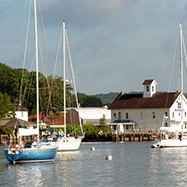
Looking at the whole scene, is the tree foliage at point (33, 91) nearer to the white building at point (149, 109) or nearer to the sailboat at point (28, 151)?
the white building at point (149, 109)

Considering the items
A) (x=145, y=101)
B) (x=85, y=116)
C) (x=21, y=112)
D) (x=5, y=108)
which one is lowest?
(x=85, y=116)

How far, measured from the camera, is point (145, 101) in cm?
13588

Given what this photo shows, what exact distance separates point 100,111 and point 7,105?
123ft

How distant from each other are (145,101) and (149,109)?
10.1 feet

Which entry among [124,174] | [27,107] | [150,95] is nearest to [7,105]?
[27,107]

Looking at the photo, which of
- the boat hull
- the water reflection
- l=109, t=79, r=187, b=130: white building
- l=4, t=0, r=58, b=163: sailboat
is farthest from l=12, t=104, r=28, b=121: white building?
the boat hull

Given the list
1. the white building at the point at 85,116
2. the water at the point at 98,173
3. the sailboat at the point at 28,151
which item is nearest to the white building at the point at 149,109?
the white building at the point at 85,116

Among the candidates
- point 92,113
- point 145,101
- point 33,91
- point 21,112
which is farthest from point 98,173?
point 92,113

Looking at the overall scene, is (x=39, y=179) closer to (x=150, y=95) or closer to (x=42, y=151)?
(x=42, y=151)

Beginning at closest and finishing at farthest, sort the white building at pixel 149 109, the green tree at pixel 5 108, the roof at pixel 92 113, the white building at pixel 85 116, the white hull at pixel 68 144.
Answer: the white hull at pixel 68 144 < the green tree at pixel 5 108 < the white building at pixel 149 109 < the white building at pixel 85 116 < the roof at pixel 92 113

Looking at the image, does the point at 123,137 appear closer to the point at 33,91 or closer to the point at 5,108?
the point at 5,108

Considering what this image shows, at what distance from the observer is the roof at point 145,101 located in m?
132

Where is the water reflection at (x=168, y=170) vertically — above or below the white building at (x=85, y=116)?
below

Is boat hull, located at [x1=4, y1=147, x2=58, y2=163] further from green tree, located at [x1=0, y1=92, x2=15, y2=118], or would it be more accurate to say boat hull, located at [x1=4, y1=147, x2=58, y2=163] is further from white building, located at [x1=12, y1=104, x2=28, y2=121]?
white building, located at [x1=12, y1=104, x2=28, y2=121]
